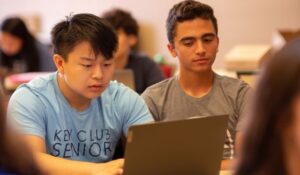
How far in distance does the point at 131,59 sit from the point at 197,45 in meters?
1.40

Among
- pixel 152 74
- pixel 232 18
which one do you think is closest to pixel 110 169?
pixel 152 74

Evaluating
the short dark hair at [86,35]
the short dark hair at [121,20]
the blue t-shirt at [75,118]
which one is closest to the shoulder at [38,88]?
the blue t-shirt at [75,118]

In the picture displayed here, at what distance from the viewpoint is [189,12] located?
2.18m

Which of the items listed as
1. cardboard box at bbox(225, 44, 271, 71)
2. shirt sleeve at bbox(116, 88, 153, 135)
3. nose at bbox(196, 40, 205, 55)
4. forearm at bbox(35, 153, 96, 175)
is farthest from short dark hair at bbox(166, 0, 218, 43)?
cardboard box at bbox(225, 44, 271, 71)

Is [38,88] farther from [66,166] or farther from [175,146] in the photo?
[175,146]

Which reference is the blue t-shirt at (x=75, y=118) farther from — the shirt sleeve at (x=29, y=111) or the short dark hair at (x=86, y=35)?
the short dark hair at (x=86, y=35)

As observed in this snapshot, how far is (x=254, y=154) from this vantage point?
3.32 feet

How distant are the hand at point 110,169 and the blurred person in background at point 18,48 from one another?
10.1 feet

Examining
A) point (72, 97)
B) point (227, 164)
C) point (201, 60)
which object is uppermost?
point (201, 60)

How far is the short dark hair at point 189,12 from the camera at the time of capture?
7.13ft

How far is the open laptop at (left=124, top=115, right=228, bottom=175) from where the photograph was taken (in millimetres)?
1477

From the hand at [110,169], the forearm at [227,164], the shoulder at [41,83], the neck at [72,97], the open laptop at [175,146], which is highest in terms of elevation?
the shoulder at [41,83]

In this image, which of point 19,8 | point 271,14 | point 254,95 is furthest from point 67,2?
point 254,95

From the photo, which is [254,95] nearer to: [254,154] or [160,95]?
[254,154]
